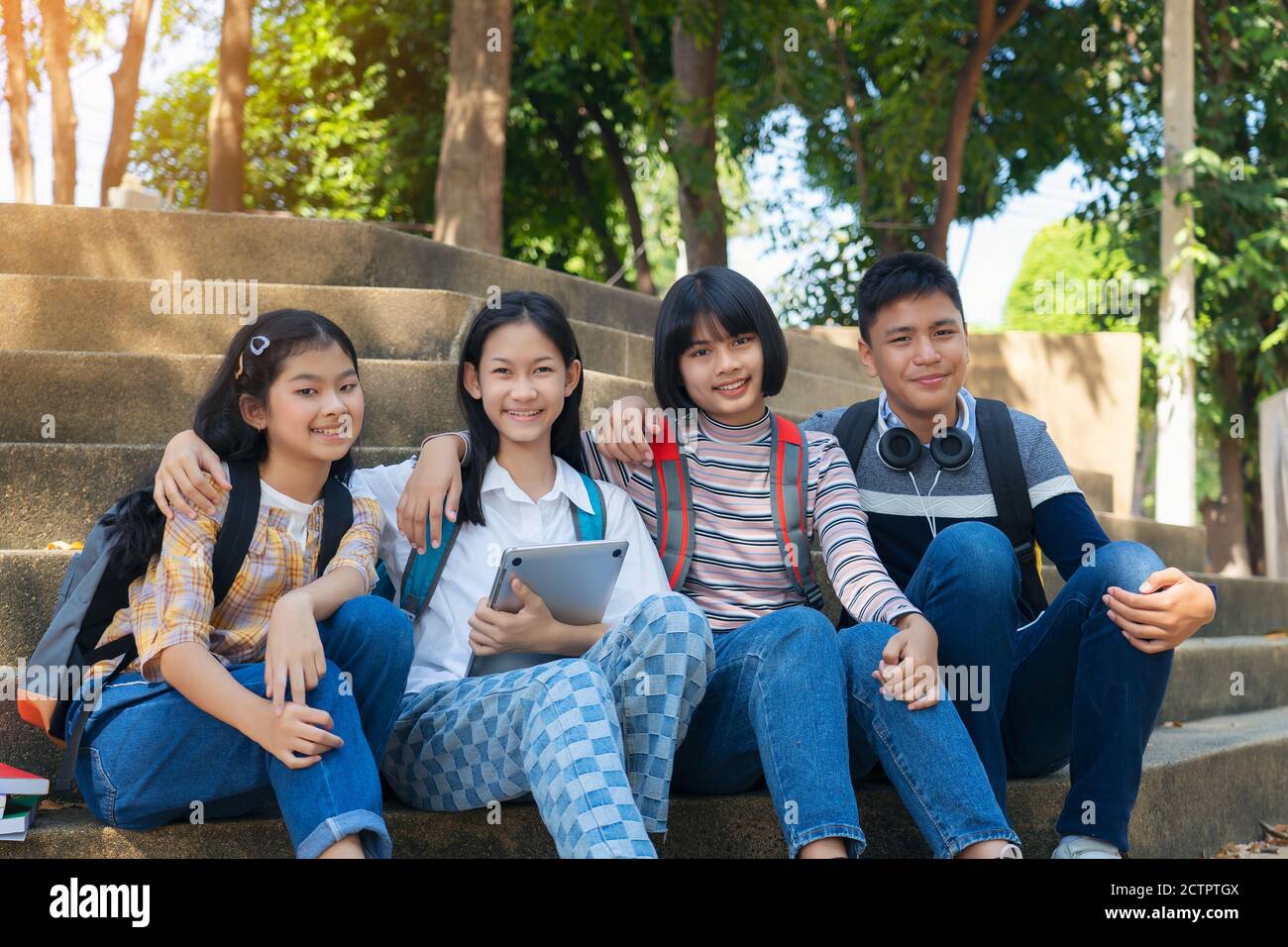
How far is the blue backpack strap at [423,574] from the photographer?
267 centimetres

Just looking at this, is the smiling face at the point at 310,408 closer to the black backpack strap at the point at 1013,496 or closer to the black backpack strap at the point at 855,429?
the black backpack strap at the point at 855,429

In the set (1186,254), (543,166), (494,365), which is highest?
(543,166)

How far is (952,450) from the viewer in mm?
2979

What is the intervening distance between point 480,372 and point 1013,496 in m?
1.29

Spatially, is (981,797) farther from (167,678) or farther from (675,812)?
(167,678)

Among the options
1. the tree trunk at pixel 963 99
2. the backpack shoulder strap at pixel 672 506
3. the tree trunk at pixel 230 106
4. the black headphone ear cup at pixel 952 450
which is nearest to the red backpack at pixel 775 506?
the backpack shoulder strap at pixel 672 506

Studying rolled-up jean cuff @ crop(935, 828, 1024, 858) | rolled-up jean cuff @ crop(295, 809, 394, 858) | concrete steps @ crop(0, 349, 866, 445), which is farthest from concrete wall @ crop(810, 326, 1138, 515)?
rolled-up jean cuff @ crop(295, 809, 394, 858)

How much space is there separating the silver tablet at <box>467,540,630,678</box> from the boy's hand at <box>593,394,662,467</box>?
37 cm

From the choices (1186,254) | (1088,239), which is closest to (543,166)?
(1088,239)

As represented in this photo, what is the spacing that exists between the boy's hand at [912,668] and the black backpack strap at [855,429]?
698 millimetres

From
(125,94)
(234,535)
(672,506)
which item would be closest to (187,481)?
(234,535)
